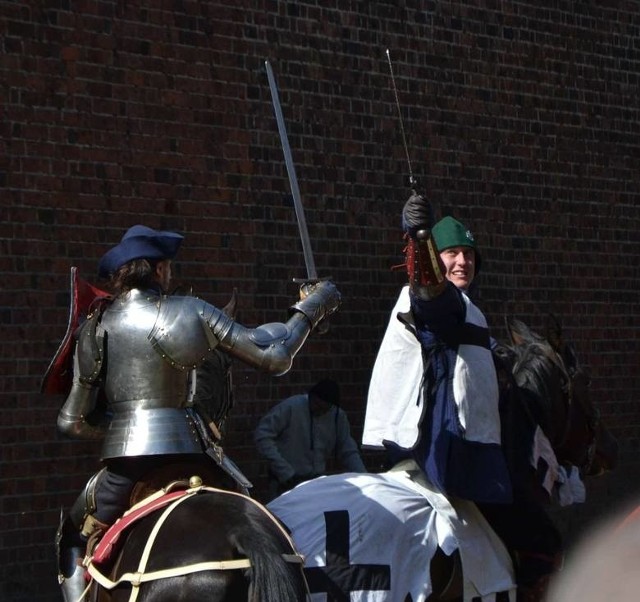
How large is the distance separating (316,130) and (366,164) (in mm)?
544

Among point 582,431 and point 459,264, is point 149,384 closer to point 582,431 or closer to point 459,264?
point 459,264

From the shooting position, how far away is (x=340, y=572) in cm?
453

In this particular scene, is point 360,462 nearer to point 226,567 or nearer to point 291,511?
point 291,511

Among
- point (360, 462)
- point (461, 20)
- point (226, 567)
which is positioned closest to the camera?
point (226, 567)

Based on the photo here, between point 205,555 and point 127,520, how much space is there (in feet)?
1.79

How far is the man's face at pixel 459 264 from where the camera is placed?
570 centimetres

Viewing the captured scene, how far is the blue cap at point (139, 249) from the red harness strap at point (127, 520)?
837 mm

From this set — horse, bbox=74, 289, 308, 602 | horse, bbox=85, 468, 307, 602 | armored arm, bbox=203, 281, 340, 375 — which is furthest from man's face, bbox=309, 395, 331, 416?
horse, bbox=85, 468, 307, 602

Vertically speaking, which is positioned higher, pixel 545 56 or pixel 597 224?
pixel 545 56

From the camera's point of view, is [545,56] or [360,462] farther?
[545,56]

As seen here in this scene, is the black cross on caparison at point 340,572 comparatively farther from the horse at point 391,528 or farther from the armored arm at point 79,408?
the armored arm at point 79,408

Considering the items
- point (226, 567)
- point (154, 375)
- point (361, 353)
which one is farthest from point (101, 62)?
point (226, 567)

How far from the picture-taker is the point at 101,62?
8742 mm

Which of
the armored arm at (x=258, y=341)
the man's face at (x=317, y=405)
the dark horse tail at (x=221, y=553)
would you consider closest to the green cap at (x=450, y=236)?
the armored arm at (x=258, y=341)
